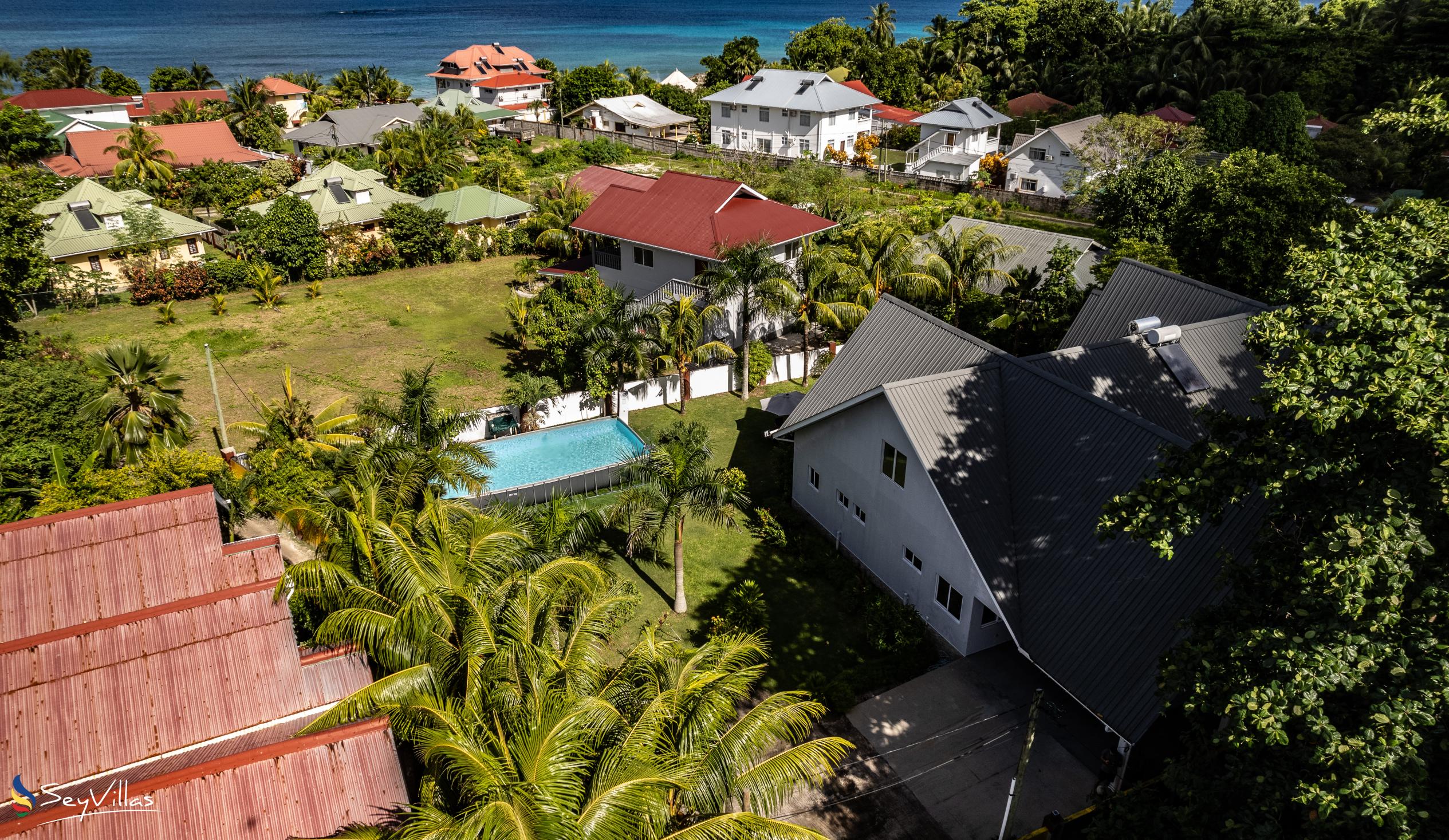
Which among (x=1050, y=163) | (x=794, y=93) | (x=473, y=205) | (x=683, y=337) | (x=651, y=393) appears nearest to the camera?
(x=683, y=337)

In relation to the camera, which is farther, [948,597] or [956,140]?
[956,140]

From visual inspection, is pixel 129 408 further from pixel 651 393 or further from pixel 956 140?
pixel 956 140

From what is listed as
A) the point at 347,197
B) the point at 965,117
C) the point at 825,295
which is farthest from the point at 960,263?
the point at 965,117

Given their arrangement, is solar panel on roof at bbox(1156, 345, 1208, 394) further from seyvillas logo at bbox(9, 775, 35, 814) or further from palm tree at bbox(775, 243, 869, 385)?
seyvillas logo at bbox(9, 775, 35, 814)

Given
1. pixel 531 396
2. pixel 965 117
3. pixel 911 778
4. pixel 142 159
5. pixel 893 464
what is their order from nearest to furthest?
pixel 911 778, pixel 893 464, pixel 531 396, pixel 142 159, pixel 965 117

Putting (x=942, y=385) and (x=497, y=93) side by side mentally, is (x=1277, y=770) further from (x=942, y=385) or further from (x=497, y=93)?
(x=497, y=93)

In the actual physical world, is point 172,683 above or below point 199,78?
below

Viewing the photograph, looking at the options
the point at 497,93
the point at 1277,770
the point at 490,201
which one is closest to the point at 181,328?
the point at 490,201

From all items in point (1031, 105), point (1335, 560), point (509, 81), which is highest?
point (509, 81)
